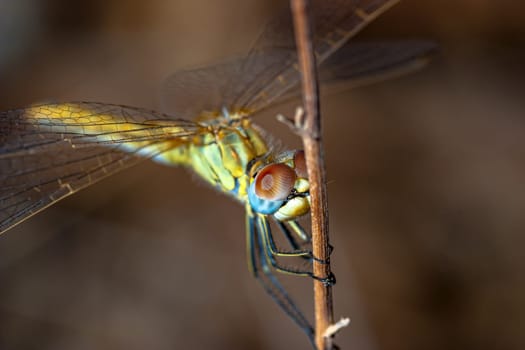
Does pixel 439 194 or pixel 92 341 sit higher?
pixel 439 194

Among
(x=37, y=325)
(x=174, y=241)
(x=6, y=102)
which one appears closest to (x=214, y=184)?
(x=174, y=241)

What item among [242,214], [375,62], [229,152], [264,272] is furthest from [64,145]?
[242,214]

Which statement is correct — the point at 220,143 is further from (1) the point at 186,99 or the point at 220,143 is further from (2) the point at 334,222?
(2) the point at 334,222

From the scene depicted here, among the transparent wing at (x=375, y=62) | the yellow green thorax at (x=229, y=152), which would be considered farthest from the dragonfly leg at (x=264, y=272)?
the transparent wing at (x=375, y=62)

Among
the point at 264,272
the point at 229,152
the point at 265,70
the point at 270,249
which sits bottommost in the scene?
the point at 264,272

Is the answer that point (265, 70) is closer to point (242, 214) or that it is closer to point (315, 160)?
point (315, 160)

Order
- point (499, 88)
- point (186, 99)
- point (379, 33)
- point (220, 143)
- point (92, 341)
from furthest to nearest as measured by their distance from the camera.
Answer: point (379, 33) → point (499, 88) → point (92, 341) → point (186, 99) → point (220, 143)
